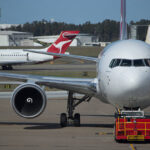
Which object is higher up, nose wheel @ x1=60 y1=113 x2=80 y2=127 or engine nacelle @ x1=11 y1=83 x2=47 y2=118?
engine nacelle @ x1=11 y1=83 x2=47 y2=118

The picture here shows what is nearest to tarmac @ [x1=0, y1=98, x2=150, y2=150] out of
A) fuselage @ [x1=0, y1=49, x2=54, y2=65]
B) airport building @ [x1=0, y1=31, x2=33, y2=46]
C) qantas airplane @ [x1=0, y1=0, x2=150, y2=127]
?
qantas airplane @ [x1=0, y1=0, x2=150, y2=127]

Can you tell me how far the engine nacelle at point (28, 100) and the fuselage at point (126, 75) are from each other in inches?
75.2

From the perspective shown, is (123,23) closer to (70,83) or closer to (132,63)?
(70,83)

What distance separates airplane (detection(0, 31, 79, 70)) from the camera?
210 feet

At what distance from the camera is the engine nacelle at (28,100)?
1534cm

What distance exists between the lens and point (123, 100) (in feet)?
44.6

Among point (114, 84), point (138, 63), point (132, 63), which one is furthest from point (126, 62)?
point (114, 84)

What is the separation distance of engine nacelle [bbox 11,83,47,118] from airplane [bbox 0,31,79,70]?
4770 cm

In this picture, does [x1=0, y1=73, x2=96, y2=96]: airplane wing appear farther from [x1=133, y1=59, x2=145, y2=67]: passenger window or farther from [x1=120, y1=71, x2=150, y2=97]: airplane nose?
[x1=120, y1=71, x2=150, y2=97]: airplane nose

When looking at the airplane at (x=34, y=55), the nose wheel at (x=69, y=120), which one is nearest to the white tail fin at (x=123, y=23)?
the nose wheel at (x=69, y=120)

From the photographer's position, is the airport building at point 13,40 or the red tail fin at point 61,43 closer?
the red tail fin at point 61,43

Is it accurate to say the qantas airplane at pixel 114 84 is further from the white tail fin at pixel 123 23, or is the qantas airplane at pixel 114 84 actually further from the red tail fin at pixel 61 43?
the red tail fin at pixel 61 43

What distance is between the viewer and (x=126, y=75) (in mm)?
12984

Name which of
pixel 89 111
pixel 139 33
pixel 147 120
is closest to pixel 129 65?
pixel 147 120
